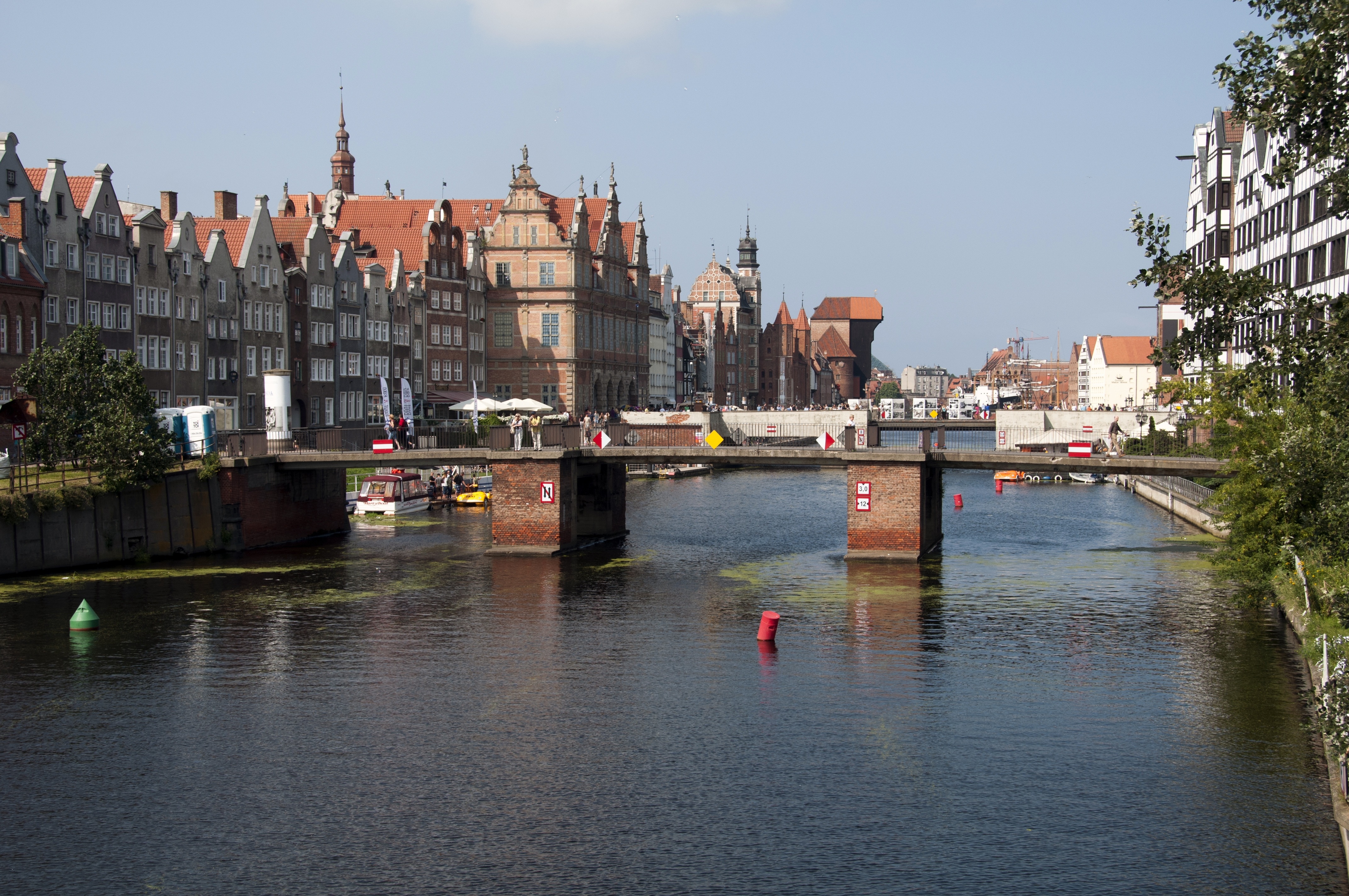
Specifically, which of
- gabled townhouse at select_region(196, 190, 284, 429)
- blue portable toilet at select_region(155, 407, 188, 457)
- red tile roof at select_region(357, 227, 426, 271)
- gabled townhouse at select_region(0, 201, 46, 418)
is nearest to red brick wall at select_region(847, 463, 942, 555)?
blue portable toilet at select_region(155, 407, 188, 457)

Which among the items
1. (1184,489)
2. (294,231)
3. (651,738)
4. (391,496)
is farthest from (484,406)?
(651,738)

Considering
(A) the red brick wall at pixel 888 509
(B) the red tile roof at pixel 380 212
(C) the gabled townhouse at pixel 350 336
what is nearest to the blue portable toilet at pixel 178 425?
(A) the red brick wall at pixel 888 509

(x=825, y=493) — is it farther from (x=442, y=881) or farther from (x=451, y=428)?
(x=442, y=881)

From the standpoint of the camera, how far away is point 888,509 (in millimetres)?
57750

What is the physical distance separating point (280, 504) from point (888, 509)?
28399 mm

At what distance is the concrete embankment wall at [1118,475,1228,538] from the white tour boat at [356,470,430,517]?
43922mm

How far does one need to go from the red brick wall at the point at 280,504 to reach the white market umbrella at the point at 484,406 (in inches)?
894

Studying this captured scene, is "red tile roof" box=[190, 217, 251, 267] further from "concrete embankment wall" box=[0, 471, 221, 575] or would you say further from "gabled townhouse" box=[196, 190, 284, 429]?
"concrete embankment wall" box=[0, 471, 221, 575]

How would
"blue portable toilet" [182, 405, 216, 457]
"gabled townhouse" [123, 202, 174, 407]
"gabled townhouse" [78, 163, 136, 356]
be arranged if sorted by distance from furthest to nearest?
"gabled townhouse" [123, 202, 174, 407], "gabled townhouse" [78, 163, 136, 356], "blue portable toilet" [182, 405, 216, 457]

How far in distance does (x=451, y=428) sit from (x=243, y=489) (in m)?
33.7

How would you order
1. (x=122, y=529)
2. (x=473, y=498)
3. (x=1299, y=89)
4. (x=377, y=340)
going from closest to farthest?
1. (x=1299, y=89)
2. (x=122, y=529)
3. (x=473, y=498)
4. (x=377, y=340)

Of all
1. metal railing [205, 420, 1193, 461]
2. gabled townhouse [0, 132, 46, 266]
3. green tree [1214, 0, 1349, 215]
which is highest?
gabled townhouse [0, 132, 46, 266]

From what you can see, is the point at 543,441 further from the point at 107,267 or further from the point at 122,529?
the point at 107,267

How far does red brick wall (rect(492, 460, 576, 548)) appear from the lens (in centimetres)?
6003
